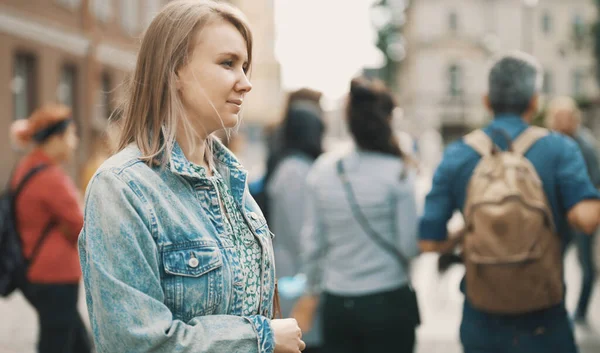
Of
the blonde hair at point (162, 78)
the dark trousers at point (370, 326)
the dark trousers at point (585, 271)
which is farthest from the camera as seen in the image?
the dark trousers at point (585, 271)

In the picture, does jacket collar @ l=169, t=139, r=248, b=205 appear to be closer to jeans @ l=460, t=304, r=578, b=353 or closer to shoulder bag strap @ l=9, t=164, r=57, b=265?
jeans @ l=460, t=304, r=578, b=353

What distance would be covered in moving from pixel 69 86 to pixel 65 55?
1533mm

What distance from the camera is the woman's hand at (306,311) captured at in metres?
4.59

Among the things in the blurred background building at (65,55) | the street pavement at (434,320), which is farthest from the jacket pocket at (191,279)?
the blurred background building at (65,55)

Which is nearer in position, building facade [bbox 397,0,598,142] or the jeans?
the jeans

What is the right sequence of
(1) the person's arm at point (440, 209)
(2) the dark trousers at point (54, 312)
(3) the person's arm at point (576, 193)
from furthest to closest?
(2) the dark trousers at point (54, 312) < (1) the person's arm at point (440, 209) < (3) the person's arm at point (576, 193)

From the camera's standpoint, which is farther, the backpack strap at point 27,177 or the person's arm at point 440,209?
the backpack strap at point 27,177

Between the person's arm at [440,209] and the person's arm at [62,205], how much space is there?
2.52m

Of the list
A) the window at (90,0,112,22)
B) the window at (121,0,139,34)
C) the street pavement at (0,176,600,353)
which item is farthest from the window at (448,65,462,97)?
the street pavement at (0,176,600,353)

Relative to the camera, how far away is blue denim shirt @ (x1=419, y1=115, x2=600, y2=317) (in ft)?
11.6

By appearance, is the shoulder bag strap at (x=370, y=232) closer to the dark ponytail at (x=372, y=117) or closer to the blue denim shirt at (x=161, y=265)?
the dark ponytail at (x=372, y=117)

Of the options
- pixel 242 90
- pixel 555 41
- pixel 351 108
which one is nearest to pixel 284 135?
pixel 351 108

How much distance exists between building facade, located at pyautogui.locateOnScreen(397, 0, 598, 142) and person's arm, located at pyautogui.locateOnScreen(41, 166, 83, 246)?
59528mm

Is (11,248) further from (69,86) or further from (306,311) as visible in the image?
(69,86)
